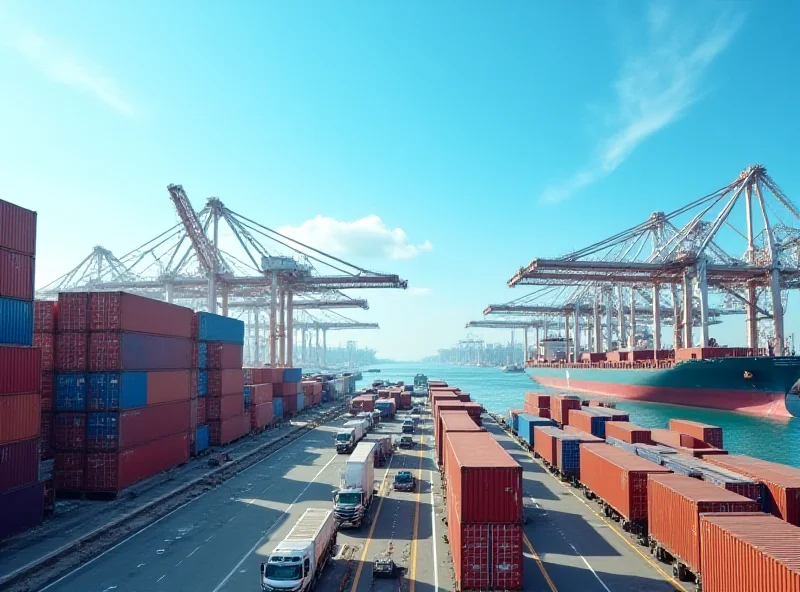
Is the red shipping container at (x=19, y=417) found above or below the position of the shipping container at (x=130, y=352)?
below

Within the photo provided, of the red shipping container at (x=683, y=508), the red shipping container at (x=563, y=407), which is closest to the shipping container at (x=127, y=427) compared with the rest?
the red shipping container at (x=683, y=508)

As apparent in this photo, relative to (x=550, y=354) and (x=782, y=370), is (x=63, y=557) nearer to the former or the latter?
(x=782, y=370)

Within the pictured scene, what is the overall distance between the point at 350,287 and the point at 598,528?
227 feet

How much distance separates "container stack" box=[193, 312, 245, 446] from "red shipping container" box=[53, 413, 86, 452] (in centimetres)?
1268

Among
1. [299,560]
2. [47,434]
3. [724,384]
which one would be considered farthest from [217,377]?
[724,384]

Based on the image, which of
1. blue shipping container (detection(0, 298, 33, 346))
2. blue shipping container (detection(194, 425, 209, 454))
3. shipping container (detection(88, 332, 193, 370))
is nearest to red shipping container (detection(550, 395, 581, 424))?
blue shipping container (detection(194, 425, 209, 454))

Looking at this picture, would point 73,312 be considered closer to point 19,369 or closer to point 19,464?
point 19,369

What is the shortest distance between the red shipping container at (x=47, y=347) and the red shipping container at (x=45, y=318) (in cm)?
30

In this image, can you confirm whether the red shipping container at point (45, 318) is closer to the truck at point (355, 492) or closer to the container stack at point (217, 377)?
the container stack at point (217, 377)

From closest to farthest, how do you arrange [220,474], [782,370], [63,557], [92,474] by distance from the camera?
[63,557], [92,474], [220,474], [782,370]

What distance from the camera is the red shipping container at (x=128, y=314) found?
109 feet

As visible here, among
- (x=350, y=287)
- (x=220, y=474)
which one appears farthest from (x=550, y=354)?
(x=220, y=474)

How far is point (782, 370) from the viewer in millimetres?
68188

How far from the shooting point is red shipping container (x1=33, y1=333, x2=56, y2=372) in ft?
108
